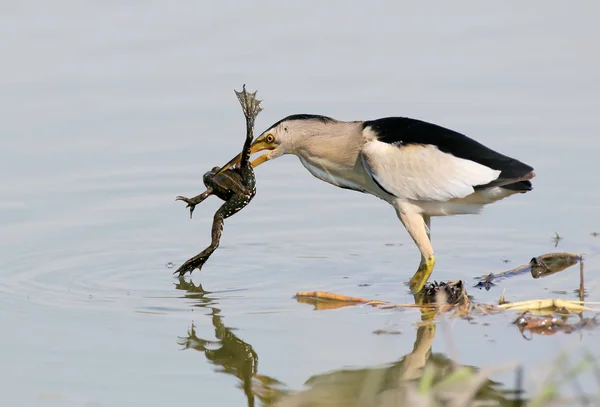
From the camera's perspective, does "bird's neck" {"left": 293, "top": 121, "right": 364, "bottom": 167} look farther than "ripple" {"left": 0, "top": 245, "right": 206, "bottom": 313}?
Yes

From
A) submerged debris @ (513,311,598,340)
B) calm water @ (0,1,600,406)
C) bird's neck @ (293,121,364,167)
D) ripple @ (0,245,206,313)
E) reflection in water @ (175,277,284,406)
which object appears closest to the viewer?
reflection in water @ (175,277,284,406)

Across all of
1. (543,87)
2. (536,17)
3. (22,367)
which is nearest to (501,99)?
(543,87)

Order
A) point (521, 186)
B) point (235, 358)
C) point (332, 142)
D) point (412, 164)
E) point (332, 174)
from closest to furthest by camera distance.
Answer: point (235, 358)
point (521, 186)
point (412, 164)
point (332, 142)
point (332, 174)

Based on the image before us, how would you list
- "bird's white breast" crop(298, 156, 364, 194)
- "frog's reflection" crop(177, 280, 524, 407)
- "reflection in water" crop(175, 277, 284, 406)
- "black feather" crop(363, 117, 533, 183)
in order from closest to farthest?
1. "frog's reflection" crop(177, 280, 524, 407)
2. "reflection in water" crop(175, 277, 284, 406)
3. "black feather" crop(363, 117, 533, 183)
4. "bird's white breast" crop(298, 156, 364, 194)

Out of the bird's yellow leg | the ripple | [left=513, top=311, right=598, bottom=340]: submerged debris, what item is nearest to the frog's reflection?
[left=513, top=311, right=598, bottom=340]: submerged debris

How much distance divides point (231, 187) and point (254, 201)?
1801 mm

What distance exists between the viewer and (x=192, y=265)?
7930 millimetres

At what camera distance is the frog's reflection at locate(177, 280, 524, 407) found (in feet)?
18.8

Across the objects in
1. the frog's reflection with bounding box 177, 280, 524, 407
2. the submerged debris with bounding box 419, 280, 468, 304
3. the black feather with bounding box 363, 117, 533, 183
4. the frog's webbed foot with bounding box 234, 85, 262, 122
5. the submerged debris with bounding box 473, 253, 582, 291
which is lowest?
the frog's reflection with bounding box 177, 280, 524, 407

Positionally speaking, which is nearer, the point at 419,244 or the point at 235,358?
the point at 235,358

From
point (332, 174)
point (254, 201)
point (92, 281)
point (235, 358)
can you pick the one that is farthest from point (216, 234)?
point (254, 201)

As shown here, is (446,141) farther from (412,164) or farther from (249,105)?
(249,105)

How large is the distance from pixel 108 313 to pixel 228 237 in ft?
6.61

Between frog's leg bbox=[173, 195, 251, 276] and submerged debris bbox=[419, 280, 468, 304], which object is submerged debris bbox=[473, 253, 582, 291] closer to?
submerged debris bbox=[419, 280, 468, 304]
